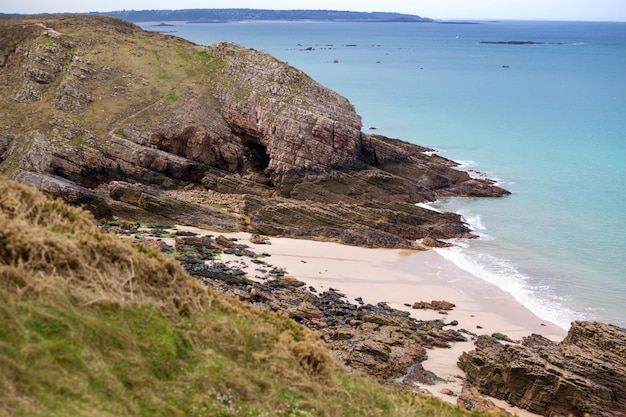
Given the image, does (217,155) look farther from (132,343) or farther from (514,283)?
(132,343)

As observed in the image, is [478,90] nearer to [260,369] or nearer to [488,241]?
[488,241]

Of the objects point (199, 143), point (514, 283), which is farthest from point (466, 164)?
point (514, 283)

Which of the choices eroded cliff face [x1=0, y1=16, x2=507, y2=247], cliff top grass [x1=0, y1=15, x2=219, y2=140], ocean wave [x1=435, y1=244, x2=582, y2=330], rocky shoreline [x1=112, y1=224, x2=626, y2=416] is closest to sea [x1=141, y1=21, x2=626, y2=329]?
ocean wave [x1=435, y1=244, x2=582, y2=330]

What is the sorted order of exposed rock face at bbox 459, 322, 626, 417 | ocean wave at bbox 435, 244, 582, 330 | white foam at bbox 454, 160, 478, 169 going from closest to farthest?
exposed rock face at bbox 459, 322, 626, 417 < ocean wave at bbox 435, 244, 582, 330 < white foam at bbox 454, 160, 478, 169

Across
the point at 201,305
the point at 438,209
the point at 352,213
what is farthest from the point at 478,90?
the point at 201,305

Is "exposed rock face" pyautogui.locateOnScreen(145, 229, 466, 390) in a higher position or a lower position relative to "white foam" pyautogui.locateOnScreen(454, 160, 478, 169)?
lower

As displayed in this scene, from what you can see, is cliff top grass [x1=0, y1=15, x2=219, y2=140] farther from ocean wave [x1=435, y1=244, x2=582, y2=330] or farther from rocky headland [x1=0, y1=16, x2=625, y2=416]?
ocean wave [x1=435, y1=244, x2=582, y2=330]

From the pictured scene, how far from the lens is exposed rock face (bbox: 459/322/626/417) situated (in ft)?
71.5

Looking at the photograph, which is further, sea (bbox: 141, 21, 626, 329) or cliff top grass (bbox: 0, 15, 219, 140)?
cliff top grass (bbox: 0, 15, 219, 140)

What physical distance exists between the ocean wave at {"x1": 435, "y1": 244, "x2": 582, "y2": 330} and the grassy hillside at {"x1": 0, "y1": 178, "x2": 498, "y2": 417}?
569 inches

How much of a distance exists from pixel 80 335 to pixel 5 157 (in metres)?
34.8

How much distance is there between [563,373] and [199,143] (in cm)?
3160

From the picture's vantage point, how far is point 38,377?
12406mm

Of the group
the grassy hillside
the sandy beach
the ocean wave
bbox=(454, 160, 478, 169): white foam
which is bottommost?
the sandy beach
